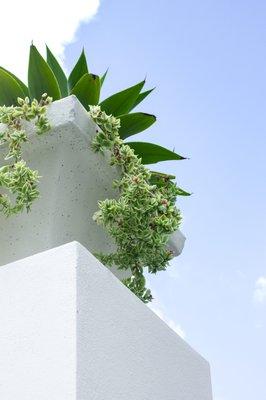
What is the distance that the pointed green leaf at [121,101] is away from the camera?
231 cm

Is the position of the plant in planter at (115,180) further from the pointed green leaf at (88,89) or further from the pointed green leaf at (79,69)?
the pointed green leaf at (79,69)

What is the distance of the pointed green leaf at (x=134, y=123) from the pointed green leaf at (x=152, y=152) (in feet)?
0.14

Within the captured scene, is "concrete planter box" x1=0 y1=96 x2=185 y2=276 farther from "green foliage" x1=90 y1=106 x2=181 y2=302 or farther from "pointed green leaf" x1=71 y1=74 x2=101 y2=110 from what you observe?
"pointed green leaf" x1=71 y1=74 x2=101 y2=110

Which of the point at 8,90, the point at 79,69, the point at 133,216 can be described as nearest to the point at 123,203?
the point at 133,216

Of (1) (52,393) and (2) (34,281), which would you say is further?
(2) (34,281)

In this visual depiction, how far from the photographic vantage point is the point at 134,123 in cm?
229

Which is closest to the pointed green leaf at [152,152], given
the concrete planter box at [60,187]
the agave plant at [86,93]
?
the agave plant at [86,93]

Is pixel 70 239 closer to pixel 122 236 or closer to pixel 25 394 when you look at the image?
pixel 122 236

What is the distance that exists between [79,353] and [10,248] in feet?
2.15

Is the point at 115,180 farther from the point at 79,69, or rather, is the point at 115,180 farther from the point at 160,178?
the point at 79,69

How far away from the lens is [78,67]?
2.46 m

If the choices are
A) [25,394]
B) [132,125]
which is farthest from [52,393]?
[132,125]

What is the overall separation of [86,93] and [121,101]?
0.16 metres

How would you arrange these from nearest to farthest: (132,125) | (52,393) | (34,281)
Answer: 1. (52,393)
2. (34,281)
3. (132,125)
